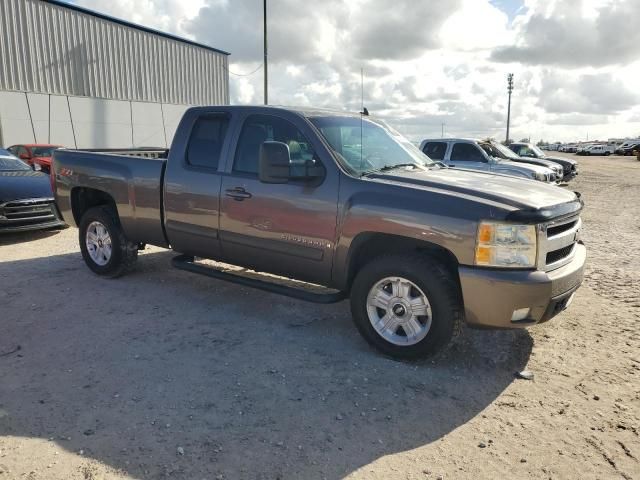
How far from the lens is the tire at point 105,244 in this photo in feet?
19.4

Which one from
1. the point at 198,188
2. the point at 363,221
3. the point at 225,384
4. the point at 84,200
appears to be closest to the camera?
the point at 225,384

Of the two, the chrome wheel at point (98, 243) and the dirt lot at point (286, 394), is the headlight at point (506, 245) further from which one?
the chrome wheel at point (98, 243)

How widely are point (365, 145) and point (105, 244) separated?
11.1 feet

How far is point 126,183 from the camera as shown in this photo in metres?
5.55

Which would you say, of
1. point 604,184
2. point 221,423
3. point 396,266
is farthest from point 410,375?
point 604,184

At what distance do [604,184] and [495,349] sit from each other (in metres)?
21.2

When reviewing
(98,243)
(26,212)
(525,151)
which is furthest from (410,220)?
(525,151)

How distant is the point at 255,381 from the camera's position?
3637 mm

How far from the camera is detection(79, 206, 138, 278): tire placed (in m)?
5.91

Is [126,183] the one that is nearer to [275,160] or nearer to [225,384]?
[275,160]

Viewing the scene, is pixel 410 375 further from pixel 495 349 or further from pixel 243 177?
pixel 243 177

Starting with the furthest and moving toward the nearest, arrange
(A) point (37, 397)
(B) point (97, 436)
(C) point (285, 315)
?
1. (C) point (285, 315)
2. (A) point (37, 397)
3. (B) point (97, 436)

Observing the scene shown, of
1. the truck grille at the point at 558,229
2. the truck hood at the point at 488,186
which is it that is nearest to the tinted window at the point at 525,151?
the truck hood at the point at 488,186

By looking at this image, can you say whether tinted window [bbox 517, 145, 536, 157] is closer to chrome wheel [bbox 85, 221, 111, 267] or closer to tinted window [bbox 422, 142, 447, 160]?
tinted window [bbox 422, 142, 447, 160]
